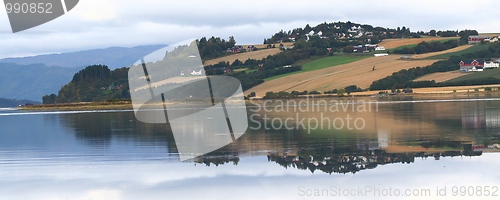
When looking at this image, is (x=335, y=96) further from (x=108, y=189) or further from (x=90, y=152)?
(x=108, y=189)

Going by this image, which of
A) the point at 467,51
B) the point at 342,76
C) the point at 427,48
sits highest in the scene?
the point at 427,48

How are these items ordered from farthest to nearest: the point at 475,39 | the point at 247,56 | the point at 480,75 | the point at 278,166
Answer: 1. the point at 247,56
2. the point at 475,39
3. the point at 480,75
4. the point at 278,166

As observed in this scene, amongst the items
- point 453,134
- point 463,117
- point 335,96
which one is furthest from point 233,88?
point 453,134

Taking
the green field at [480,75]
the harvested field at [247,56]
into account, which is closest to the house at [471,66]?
the green field at [480,75]

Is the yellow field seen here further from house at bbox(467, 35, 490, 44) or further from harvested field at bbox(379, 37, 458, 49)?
harvested field at bbox(379, 37, 458, 49)

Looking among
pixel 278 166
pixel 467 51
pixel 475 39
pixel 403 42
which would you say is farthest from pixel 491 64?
pixel 278 166

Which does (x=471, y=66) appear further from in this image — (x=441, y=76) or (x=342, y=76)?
(x=342, y=76)
